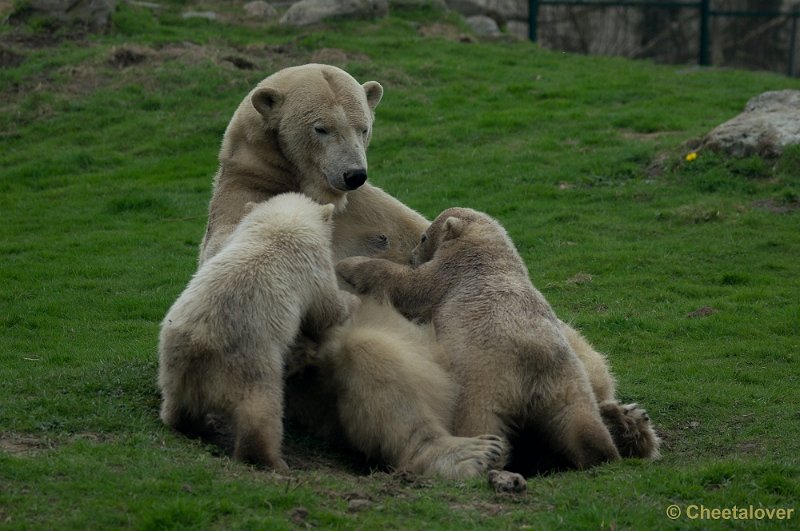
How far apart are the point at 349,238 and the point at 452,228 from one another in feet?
2.22

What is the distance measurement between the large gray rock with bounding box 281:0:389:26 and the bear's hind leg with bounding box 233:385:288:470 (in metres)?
16.8

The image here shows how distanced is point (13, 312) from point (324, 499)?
244 inches

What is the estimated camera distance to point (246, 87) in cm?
1795

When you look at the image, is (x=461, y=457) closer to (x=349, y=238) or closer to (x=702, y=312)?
(x=349, y=238)

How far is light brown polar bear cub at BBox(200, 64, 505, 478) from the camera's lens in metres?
5.82

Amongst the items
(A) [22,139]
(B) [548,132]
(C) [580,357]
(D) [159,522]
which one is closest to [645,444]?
(C) [580,357]

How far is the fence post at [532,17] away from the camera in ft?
81.1

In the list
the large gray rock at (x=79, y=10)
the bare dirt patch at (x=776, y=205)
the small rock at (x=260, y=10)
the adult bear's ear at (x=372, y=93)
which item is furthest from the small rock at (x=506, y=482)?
the small rock at (x=260, y=10)

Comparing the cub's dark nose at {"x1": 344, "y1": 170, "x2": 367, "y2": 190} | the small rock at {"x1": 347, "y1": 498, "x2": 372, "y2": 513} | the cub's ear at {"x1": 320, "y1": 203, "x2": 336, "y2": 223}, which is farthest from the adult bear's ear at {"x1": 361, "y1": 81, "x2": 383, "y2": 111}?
the small rock at {"x1": 347, "y1": 498, "x2": 372, "y2": 513}

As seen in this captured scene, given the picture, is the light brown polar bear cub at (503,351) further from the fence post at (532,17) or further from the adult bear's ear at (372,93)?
the fence post at (532,17)

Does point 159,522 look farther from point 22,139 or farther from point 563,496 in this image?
point 22,139

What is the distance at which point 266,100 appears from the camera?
276 inches

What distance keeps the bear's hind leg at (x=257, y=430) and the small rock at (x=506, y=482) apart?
977 millimetres

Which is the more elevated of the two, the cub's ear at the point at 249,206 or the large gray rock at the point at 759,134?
the cub's ear at the point at 249,206
